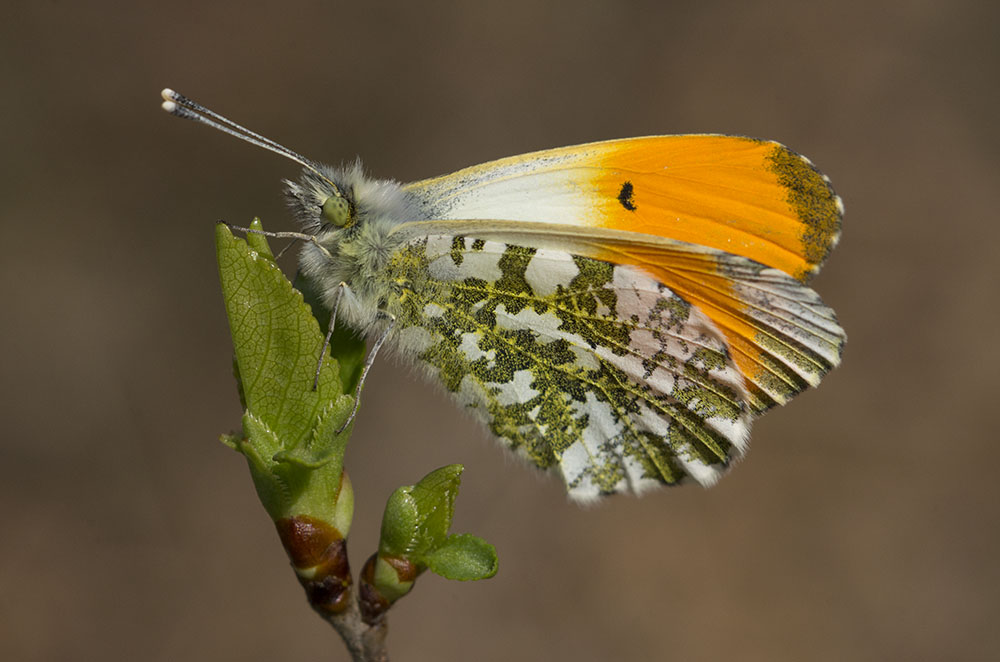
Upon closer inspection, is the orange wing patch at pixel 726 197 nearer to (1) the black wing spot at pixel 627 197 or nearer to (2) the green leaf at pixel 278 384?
(1) the black wing spot at pixel 627 197

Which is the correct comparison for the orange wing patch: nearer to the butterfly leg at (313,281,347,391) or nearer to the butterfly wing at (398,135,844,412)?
the butterfly wing at (398,135,844,412)

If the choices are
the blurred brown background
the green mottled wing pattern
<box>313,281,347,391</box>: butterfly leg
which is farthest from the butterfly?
the blurred brown background

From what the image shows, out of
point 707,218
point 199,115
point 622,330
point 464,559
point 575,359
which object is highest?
point 707,218

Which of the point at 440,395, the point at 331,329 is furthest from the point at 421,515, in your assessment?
the point at 440,395

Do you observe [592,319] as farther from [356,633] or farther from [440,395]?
[440,395]

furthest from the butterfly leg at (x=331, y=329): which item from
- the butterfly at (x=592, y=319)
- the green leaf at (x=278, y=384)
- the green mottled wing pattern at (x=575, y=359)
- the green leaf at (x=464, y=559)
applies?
the green leaf at (x=464, y=559)

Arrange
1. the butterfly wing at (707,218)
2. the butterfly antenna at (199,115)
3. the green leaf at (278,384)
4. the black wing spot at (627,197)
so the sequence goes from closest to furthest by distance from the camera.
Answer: the green leaf at (278,384) < the butterfly antenna at (199,115) < the butterfly wing at (707,218) < the black wing spot at (627,197)
